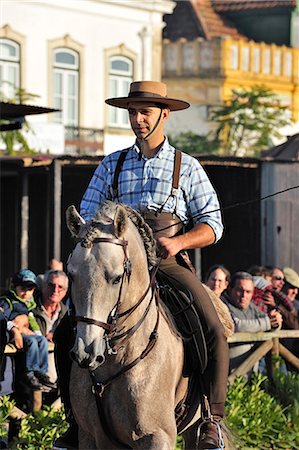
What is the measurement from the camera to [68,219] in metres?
7.70

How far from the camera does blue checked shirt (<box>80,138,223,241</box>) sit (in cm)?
848

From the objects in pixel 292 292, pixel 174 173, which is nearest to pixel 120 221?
pixel 174 173

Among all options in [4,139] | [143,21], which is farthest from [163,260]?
[143,21]

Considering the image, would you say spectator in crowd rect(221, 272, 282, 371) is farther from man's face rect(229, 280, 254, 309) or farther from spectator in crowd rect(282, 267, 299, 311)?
spectator in crowd rect(282, 267, 299, 311)

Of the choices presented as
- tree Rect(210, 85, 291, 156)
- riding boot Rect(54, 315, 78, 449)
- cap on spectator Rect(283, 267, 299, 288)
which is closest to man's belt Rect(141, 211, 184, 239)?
riding boot Rect(54, 315, 78, 449)

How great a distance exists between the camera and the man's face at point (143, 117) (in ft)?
27.9

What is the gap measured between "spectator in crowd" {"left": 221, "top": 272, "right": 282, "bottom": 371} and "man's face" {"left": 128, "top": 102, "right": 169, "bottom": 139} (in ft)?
15.7

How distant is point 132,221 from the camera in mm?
7914

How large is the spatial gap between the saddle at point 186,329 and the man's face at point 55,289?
3.88 metres

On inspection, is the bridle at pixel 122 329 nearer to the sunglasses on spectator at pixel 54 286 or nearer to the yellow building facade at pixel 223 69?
the sunglasses on spectator at pixel 54 286

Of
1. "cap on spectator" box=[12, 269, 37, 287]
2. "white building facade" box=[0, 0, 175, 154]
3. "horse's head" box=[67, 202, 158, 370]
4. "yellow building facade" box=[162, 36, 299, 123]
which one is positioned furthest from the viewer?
"yellow building facade" box=[162, 36, 299, 123]

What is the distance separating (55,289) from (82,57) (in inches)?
973

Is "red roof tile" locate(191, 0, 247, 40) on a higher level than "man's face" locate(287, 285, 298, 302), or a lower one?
higher

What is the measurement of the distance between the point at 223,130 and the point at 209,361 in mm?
33319
